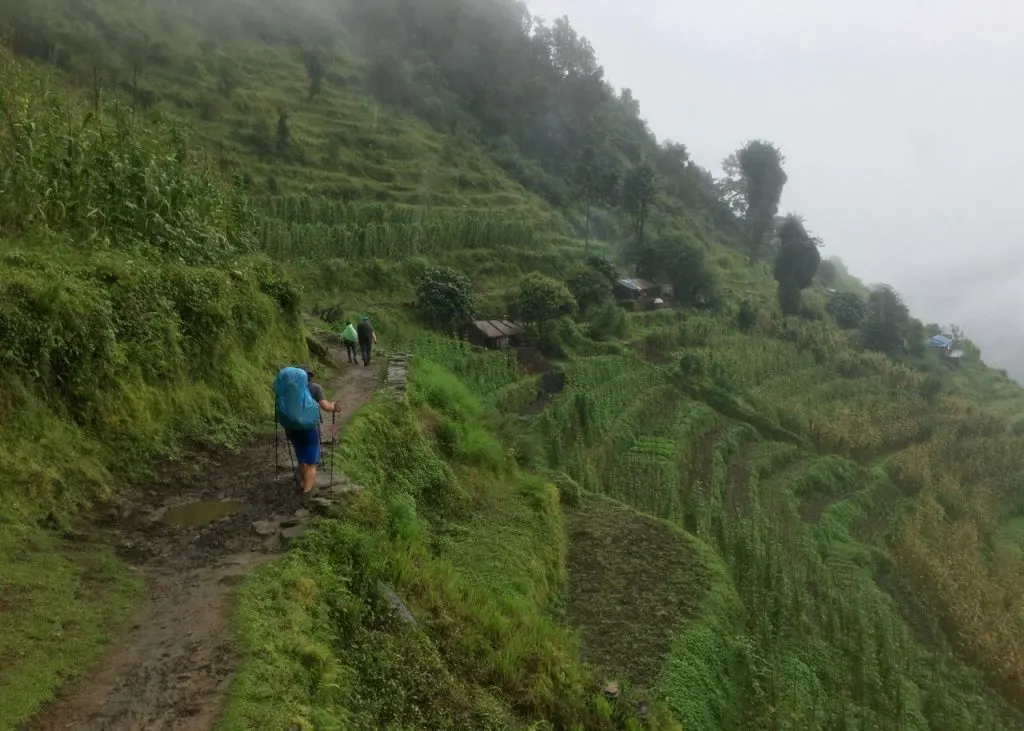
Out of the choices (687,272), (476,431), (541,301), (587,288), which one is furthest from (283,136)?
(476,431)

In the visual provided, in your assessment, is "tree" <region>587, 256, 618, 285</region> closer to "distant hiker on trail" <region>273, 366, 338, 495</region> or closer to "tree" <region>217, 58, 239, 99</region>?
"tree" <region>217, 58, 239, 99</region>

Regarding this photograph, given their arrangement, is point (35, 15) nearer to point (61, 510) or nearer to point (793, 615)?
point (61, 510)

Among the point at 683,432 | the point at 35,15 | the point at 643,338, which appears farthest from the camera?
the point at 35,15

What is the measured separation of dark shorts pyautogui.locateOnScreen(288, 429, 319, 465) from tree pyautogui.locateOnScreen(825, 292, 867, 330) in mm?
52501

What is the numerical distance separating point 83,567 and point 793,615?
1407 centimetres

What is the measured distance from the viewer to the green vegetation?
254 inches

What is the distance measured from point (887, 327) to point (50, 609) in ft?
173

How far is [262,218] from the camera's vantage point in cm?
3061

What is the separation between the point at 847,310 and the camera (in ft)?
176

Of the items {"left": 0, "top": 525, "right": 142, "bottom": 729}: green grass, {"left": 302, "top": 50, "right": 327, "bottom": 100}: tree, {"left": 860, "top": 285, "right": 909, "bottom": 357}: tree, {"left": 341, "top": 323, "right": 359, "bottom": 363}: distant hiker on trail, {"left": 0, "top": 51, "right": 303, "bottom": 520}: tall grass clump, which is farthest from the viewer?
{"left": 302, "top": 50, "right": 327, "bottom": 100}: tree

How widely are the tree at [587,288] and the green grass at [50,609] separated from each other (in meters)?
30.4

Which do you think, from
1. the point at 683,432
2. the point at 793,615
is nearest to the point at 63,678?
the point at 793,615

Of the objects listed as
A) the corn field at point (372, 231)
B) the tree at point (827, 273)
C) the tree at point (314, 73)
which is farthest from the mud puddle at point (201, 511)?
the tree at point (827, 273)

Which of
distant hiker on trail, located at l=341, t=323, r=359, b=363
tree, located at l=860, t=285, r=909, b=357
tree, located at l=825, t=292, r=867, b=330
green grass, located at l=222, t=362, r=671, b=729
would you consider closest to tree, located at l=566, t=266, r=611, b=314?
distant hiker on trail, located at l=341, t=323, r=359, b=363
